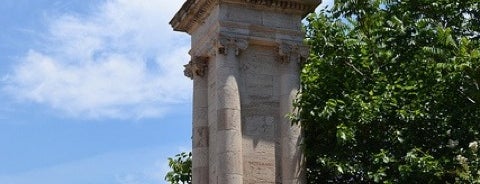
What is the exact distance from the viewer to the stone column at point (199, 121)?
700 inches

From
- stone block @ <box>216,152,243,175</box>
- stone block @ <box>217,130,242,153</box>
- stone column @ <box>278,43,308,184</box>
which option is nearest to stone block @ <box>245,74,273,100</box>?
stone column @ <box>278,43,308,184</box>

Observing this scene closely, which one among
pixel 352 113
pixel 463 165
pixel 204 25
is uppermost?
pixel 204 25

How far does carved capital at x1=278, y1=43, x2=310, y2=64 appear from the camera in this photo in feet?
58.7

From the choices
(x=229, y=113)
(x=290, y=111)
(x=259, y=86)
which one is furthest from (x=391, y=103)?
(x=229, y=113)

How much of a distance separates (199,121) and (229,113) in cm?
132

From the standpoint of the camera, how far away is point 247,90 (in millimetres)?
17531

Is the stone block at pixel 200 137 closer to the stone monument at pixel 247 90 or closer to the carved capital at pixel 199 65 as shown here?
the stone monument at pixel 247 90

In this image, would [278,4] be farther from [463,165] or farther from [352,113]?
[463,165]

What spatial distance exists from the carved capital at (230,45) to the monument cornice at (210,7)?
92 centimetres

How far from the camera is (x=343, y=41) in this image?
802 inches

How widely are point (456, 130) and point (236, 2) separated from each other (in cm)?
→ 560

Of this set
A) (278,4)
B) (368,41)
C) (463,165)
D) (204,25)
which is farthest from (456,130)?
(204,25)

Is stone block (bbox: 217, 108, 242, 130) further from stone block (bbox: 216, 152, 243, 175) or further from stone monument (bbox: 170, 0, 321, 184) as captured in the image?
stone block (bbox: 216, 152, 243, 175)

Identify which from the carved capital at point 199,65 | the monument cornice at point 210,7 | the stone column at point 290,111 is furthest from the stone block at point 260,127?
Answer: the monument cornice at point 210,7
